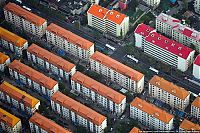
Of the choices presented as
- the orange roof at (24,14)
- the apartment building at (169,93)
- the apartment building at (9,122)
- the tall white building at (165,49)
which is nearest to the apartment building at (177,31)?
the tall white building at (165,49)

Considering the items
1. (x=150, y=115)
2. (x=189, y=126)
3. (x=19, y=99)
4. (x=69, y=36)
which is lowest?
(x=19, y=99)

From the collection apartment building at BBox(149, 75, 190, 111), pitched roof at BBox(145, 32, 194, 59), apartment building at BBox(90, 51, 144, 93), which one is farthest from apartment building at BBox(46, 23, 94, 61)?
apartment building at BBox(149, 75, 190, 111)

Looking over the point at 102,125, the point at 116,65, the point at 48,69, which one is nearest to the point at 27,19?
the point at 48,69

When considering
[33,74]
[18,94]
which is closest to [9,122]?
[18,94]

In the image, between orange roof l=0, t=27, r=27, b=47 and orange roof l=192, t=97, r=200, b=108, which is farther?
orange roof l=0, t=27, r=27, b=47

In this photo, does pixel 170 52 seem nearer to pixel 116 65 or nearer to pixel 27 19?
pixel 116 65

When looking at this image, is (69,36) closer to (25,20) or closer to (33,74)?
(25,20)

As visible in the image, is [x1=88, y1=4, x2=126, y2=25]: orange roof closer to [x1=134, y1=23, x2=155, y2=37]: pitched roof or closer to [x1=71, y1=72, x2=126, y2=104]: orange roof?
[x1=134, y1=23, x2=155, y2=37]: pitched roof
